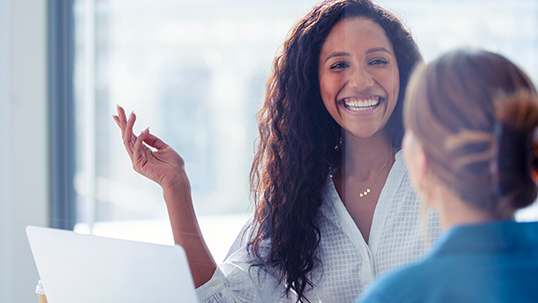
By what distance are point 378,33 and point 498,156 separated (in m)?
Result: 0.30

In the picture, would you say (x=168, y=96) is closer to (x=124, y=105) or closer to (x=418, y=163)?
(x=124, y=105)

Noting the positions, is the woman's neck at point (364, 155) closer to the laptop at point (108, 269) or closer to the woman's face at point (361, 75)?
the woman's face at point (361, 75)

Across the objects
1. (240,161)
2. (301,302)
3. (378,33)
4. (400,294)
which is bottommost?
(301,302)

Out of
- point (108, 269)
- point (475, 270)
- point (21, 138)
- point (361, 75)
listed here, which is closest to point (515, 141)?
point (475, 270)

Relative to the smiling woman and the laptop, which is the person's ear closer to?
the smiling woman

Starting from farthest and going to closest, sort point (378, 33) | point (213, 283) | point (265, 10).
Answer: point (265, 10) < point (213, 283) < point (378, 33)

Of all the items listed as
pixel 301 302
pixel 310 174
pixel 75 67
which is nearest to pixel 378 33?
pixel 310 174

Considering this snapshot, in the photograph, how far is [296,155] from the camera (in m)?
0.85

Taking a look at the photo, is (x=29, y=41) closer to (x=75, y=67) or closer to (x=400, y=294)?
(x=75, y=67)

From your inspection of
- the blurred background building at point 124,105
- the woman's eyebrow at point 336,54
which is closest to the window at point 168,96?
the blurred background building at point 124,105

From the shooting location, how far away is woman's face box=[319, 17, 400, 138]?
2.09ft

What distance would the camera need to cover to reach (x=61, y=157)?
1.14 meters

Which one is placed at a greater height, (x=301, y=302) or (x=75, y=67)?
(x=75, y=67)

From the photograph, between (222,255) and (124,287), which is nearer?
(124,287)
